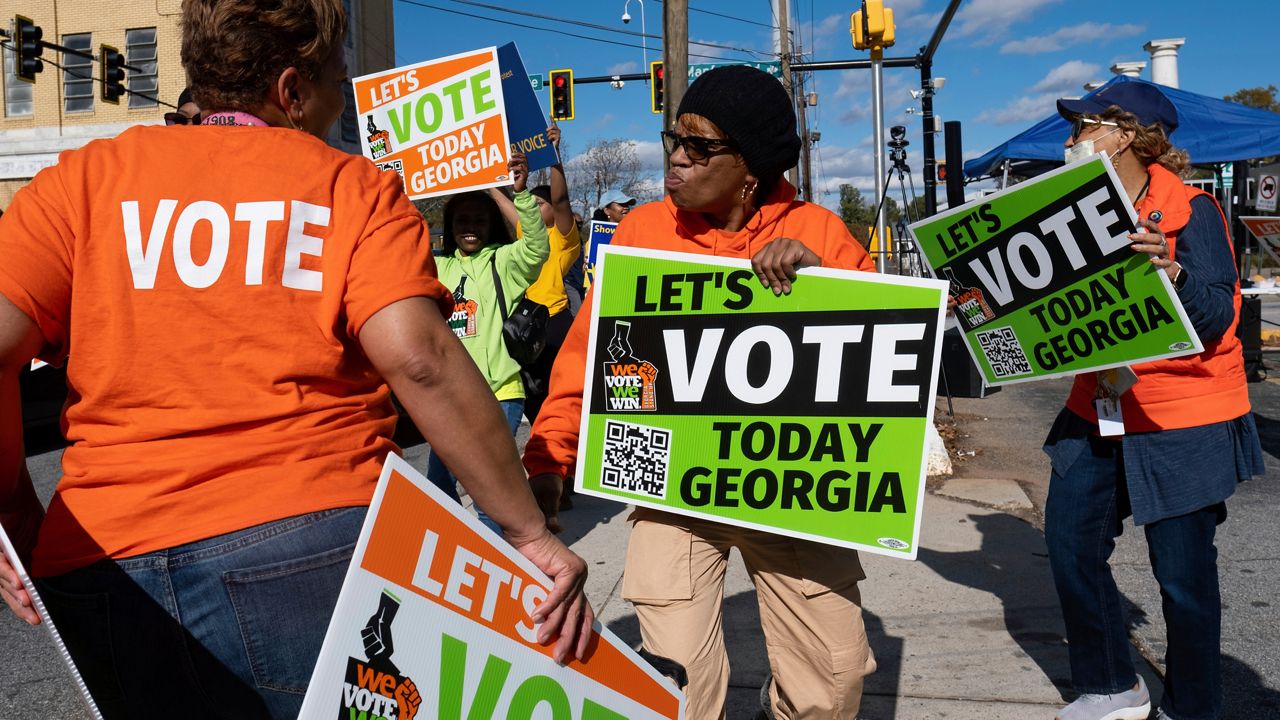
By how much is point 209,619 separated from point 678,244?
1.63m

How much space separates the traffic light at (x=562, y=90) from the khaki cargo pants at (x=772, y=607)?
22.8 m

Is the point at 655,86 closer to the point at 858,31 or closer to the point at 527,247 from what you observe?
the point at 858,31

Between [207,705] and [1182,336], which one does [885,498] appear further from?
[207,705]

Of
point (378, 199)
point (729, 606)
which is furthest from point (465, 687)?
point (729, 606)

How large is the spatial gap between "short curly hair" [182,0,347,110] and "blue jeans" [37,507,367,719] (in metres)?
0.73

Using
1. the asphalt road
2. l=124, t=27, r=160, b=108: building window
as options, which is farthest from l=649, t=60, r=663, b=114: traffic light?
l=124, t=27, r=160, b=108: building window

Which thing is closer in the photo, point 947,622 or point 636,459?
point 636,459

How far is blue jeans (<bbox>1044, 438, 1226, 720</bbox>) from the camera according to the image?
3.25 m

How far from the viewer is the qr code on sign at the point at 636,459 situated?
2699 mm

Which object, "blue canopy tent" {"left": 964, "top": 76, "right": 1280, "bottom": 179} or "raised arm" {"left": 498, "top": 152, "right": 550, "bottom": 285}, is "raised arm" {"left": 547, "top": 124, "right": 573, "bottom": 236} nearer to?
"raised arm" {"left": 498, "top": 152, "right": 550, "bottom": 285}

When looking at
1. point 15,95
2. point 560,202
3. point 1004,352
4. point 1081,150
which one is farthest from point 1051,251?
point 15,95

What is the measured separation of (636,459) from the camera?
2.71m

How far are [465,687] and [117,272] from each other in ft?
2.78

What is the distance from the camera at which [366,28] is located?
132 ft
